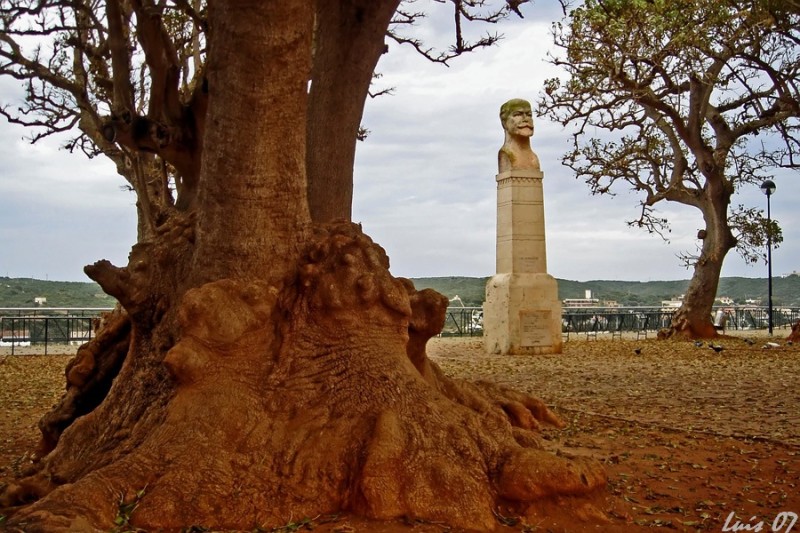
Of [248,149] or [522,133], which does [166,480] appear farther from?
[522,133]

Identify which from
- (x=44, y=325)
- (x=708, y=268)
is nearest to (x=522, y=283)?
(x=708, y=268)

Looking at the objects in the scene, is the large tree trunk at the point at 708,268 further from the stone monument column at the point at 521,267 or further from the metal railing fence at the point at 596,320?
the stone monument column at the point at 521,267

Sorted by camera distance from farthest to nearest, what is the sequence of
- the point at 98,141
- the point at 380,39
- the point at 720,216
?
the point at 720,216, the point at 98,141, the point at 380,39

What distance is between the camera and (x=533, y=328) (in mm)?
17484

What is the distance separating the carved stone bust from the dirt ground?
→ 16.4 feet

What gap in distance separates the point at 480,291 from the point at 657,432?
2160cm

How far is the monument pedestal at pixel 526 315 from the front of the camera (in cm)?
1742

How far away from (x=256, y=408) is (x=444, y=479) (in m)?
1.11

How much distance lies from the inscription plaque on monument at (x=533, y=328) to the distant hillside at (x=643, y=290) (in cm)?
730

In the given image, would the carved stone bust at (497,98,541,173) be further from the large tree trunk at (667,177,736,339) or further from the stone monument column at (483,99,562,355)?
the large tree trunk at (667,177,736,339)

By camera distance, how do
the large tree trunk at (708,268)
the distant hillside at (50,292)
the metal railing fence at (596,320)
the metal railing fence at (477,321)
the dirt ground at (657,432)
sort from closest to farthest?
1. the dirt ground at (657,432)
2. the metal railing fence at (477,321)
3. the large tree trunk at (708,268)
4. the metal railing fence at (596,320)
5. the distant hillside at (50,292)

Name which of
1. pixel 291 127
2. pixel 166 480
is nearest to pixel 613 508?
pixel 166 480

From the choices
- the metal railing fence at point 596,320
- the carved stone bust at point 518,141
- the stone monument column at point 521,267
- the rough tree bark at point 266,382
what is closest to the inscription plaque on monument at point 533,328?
the stone monument column at point 521,267

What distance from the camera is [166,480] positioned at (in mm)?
3781
